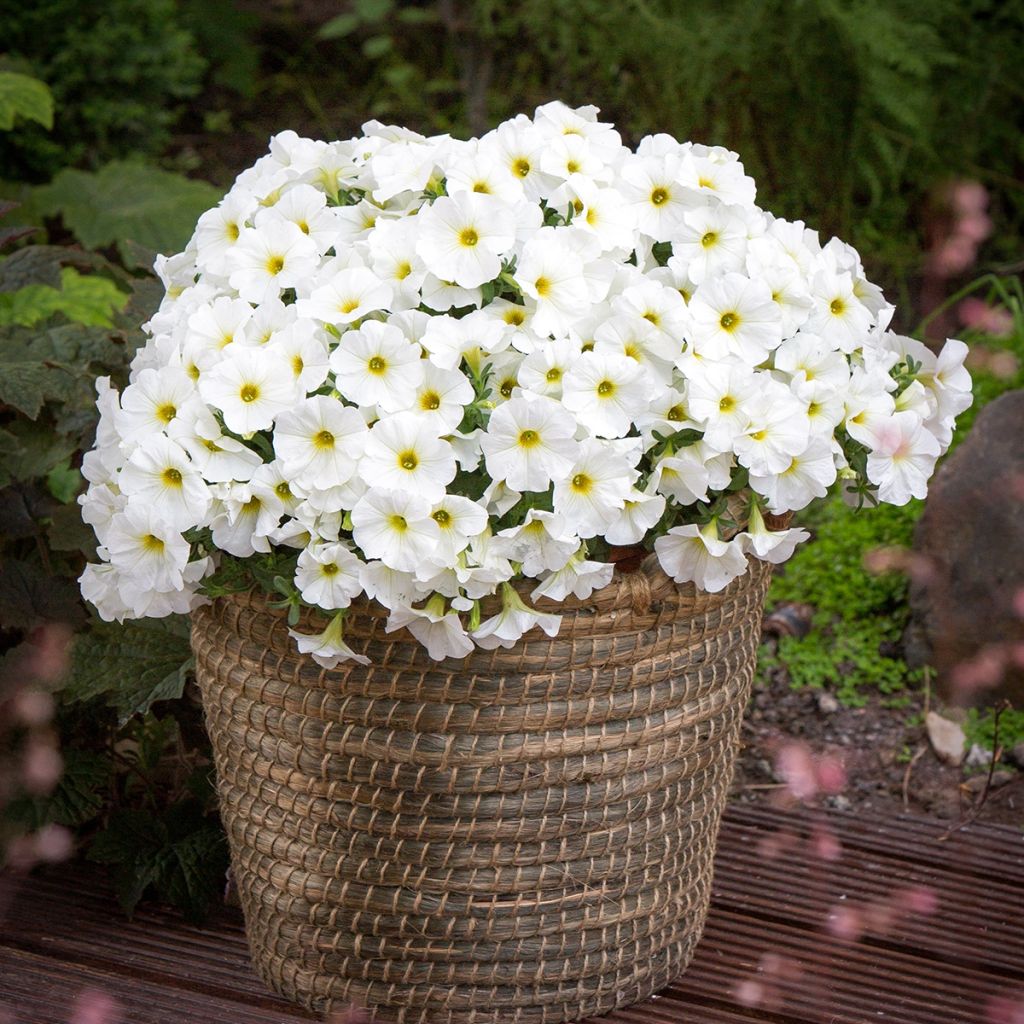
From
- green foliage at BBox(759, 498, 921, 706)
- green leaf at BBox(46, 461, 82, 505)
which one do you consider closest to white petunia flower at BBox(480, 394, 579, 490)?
green leaf at BBox(46, 461, 82, 505)

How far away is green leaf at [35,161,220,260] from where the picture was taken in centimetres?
342

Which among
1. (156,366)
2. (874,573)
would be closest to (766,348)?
(156,366)

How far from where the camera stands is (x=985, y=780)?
A: 2410 mm

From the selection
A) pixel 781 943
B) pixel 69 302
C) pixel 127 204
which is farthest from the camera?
pixel 127 204

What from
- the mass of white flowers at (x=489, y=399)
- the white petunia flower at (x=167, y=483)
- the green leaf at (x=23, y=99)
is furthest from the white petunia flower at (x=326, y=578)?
the green leaf at (x=23, y=99)

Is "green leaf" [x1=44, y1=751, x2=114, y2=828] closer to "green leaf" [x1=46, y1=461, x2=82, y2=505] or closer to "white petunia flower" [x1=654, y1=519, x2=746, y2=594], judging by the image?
"green leaf" [x1=46, y1=461, x2=82, y2=505]

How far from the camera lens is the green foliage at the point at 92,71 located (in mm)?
3926

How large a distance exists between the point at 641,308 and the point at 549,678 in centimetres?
39

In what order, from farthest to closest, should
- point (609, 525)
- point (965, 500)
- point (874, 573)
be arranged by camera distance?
point (874, 573) → point (965, 500) → point (609, 525)

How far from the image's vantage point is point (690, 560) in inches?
57.2

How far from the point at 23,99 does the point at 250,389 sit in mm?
1661

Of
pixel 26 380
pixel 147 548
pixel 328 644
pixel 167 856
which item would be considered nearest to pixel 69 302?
pixel 26 380

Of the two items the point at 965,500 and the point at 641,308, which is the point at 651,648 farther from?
the point at 965,500

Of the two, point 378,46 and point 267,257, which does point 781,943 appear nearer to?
point 267,257
